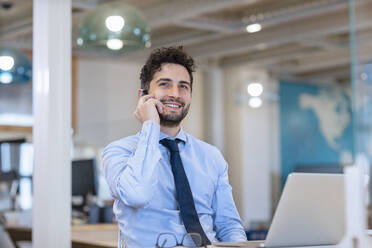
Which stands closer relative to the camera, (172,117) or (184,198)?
(184,198)

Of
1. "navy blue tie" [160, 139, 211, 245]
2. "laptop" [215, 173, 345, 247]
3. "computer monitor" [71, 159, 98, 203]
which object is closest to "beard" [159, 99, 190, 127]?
"navy blue tie" [160, 139, 211, 245]

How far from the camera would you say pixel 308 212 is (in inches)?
79.0

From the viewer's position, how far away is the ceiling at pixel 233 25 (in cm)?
695

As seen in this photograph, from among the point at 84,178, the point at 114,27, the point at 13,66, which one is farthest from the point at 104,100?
the point at 114,27

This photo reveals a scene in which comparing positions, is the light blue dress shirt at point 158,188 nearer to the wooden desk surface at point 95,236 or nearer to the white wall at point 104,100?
the wooden desk surface at point 95,236

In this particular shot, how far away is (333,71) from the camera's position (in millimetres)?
12000

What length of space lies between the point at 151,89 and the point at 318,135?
32.7ft

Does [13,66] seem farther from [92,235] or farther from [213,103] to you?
[213,103]

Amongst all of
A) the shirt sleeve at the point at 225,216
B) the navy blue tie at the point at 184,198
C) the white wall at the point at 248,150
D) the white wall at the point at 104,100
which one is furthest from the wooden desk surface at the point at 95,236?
the white wall at the point at 248,150

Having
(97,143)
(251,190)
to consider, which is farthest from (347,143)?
(97,143)

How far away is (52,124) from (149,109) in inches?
35.1

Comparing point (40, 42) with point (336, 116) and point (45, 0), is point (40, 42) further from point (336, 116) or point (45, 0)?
point (336, 116)

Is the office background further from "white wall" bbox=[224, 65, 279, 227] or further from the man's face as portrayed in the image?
the man's face

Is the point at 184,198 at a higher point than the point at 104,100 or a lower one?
lower
